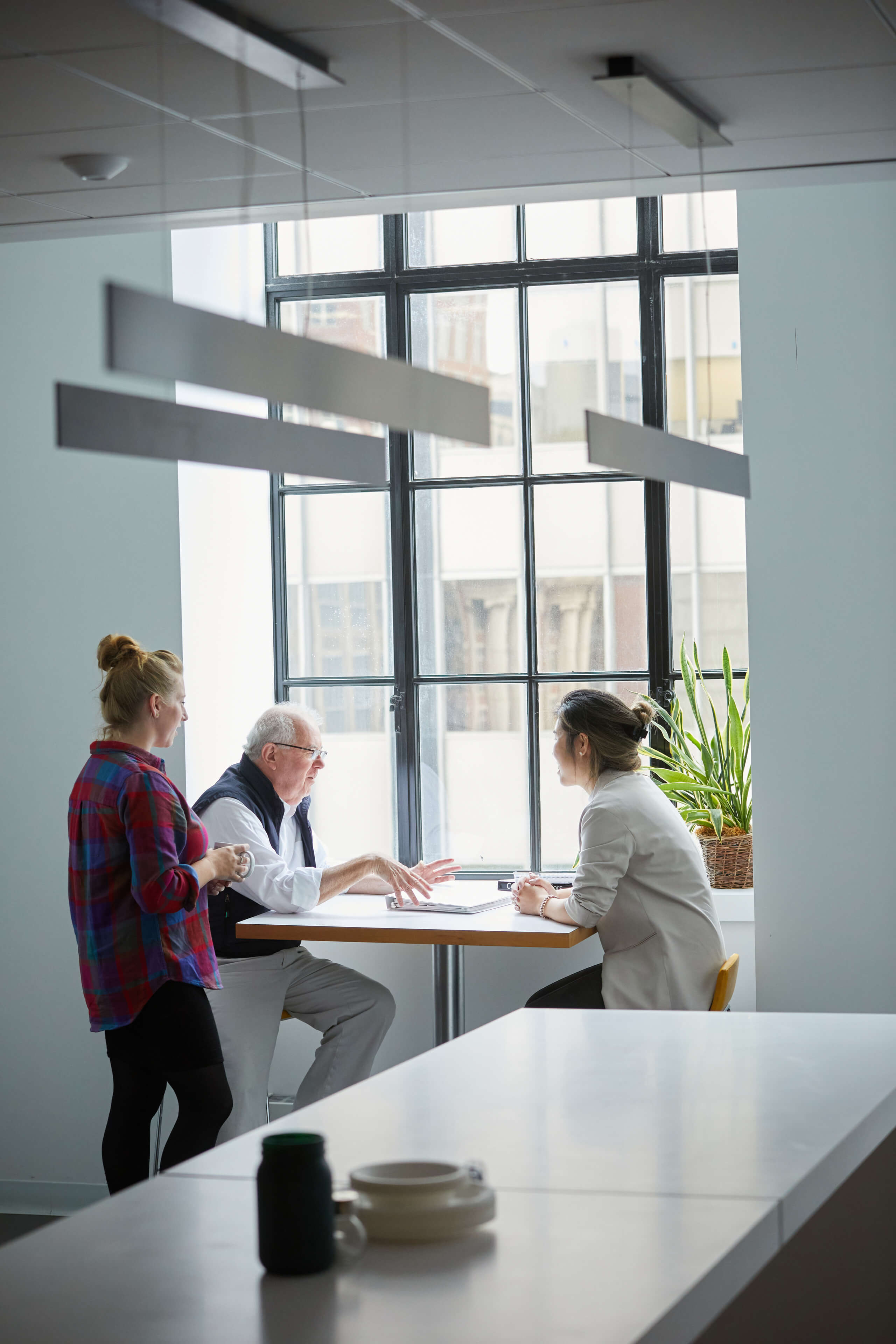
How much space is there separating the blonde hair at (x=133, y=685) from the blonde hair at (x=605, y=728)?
119 cm

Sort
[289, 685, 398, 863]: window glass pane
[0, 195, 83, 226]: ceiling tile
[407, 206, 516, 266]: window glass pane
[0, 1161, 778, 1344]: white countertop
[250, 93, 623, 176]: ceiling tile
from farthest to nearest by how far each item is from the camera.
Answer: [289, 685, 398, 863]: window glass pane → [407, 206, 516, 266]: window glass pane → [0, 195, 83, 226]: ceiling tile → [250, 93, 623, 176]: ceiling tile → [0, 1161, 778, 1344]: white countertop

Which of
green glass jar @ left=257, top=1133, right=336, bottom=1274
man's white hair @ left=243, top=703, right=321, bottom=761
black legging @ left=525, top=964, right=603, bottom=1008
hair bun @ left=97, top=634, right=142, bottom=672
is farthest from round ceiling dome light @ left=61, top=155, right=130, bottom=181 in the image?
green glass jar @ left=257, top=1133, right=336, bottom=1274

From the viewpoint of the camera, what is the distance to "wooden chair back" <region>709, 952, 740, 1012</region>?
13.4 ft

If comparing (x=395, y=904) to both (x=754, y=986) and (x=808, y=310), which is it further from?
(x=808, y=310)

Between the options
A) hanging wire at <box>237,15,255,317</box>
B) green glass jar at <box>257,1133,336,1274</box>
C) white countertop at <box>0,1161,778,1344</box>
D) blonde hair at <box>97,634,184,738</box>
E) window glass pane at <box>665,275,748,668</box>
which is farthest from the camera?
window glass pane at <box>665,275,748,668</box>

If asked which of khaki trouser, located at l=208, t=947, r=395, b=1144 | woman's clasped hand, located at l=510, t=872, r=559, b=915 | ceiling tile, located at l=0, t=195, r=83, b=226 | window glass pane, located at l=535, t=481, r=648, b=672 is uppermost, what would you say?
ceiling tile, located at l=0, t=195, r=83, b=226

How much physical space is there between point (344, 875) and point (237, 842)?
0.38m

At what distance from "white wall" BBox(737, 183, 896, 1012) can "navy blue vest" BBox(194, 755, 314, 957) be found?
1.53 meters

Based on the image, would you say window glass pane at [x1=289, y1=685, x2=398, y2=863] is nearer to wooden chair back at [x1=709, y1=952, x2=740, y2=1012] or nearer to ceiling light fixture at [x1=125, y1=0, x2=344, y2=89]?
wooden chair back at [x1=709, y1=952, x2=740, y2=1012]

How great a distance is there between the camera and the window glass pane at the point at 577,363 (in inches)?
217

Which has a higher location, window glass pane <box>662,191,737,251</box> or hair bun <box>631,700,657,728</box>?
window glass pane <box>662,191,737,251</box>

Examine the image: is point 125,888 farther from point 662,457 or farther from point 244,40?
point 244,40

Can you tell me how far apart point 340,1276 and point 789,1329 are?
873 millimetres

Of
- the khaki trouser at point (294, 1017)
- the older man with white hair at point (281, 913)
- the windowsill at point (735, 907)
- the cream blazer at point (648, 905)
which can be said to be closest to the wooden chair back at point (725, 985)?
the cream blazer at point (648, 905)
